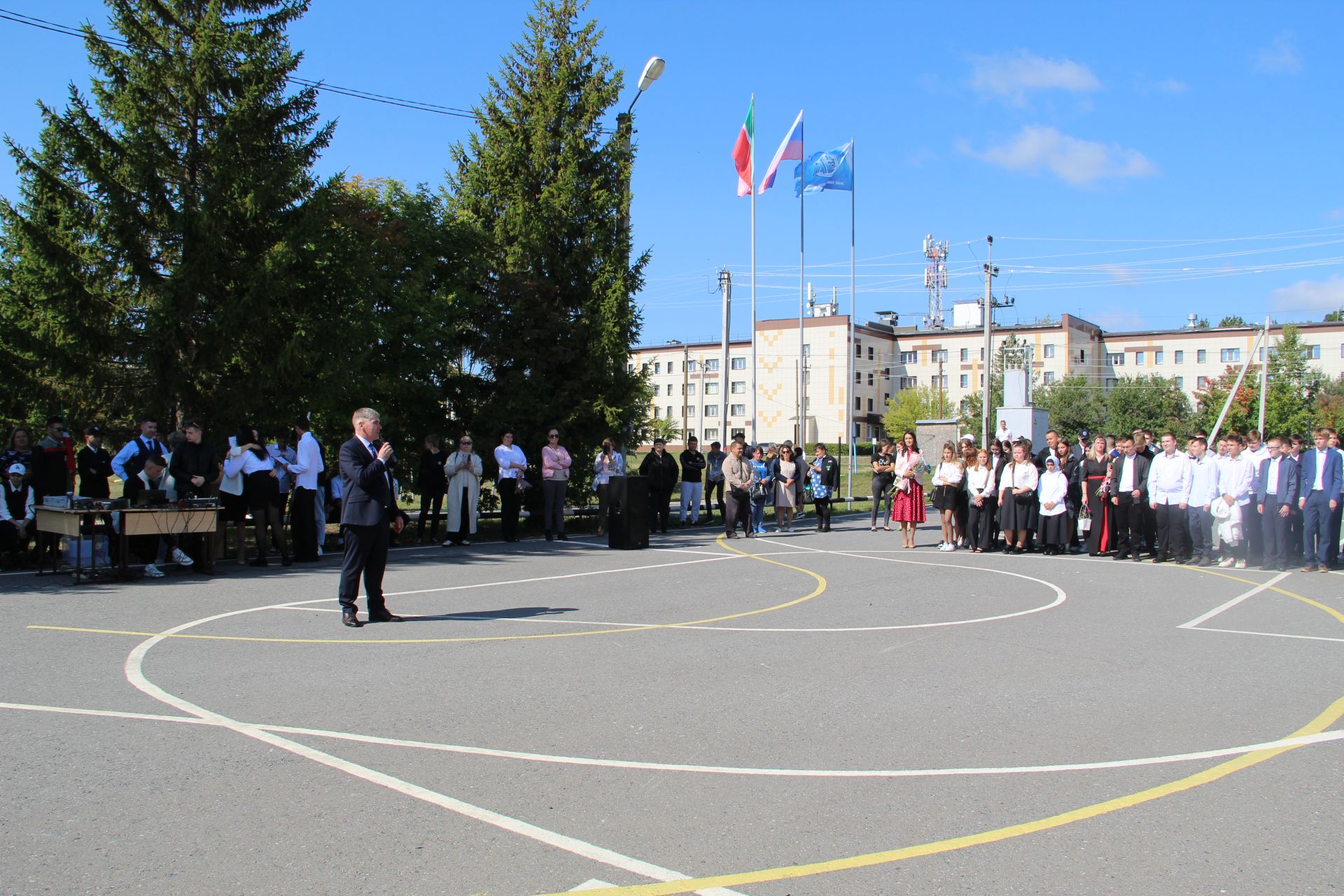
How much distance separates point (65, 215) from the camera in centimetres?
1711

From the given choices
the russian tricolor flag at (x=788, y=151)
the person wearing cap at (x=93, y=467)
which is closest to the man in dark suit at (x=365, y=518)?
the person wearing cap at (x=93, y=467)

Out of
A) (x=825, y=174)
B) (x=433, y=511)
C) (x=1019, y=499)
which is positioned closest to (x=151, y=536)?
(x=433, y=511)

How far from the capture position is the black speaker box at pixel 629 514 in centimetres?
1766

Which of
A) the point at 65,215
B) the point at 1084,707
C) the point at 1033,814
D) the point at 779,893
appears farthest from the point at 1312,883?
the point at 65,215

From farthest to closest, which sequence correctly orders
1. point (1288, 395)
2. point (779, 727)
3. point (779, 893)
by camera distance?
1. point (1288, 395)
2. point (779, 727)
3. point (779, 893)

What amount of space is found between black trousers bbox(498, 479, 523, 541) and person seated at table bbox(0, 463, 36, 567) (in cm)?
742

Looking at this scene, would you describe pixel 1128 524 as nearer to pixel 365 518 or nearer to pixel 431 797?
pixel 365 518

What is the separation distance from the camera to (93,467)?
47.9ft

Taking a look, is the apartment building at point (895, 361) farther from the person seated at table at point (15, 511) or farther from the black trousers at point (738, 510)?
the person seated at table at point (15, 511)

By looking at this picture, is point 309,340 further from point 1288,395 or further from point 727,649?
point 1288,395

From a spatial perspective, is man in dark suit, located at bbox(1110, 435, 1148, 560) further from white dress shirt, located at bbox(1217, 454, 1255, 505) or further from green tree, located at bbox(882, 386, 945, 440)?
green tree, located at bbox(882, 386, 945, 440)

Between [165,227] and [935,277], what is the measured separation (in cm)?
9814

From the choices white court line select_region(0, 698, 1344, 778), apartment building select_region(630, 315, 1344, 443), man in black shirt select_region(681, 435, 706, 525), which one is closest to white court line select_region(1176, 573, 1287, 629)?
white court line select_region(0, 698, 1344, 778)

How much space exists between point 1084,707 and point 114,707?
21.0 ft
